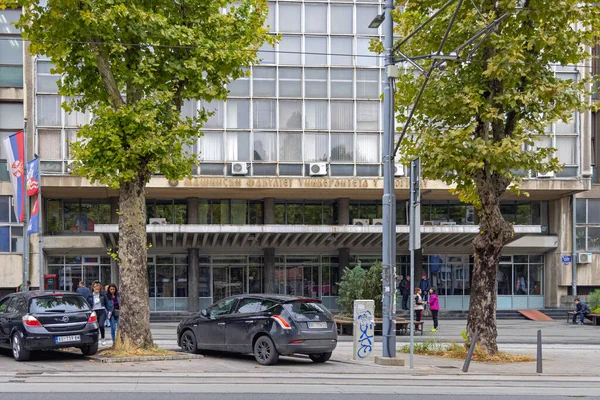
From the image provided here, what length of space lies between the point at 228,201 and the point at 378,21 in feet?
79.7

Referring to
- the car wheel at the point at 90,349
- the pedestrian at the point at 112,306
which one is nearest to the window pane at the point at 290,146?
the pedestrian at the point at 112,306

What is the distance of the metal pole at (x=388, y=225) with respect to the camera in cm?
1988

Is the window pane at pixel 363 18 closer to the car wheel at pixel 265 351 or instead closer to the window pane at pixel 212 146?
the window pane at pixel 212 146

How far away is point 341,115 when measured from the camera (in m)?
42.9

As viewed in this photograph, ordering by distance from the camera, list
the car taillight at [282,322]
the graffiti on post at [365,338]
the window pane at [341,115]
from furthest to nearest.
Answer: the window pane at [341,115] < the graffiti on post at [365,338] < the car taillight at [282,322]

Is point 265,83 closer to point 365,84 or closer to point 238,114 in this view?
point 238,114

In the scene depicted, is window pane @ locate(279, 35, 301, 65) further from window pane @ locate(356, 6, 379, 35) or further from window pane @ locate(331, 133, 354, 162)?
window pane @ locate(331, 133, 354, 162)

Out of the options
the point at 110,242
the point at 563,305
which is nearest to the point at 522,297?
the point at 563,305

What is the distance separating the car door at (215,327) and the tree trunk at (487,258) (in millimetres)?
5796

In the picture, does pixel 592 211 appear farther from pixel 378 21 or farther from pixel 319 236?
pixel 378 21

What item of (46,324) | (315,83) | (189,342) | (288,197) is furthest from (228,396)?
(288,197)

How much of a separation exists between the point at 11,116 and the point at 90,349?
24335 mm

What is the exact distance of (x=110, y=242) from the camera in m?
43.4

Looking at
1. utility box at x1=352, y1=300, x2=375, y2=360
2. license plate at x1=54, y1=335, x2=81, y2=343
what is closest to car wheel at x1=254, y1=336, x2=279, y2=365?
utility box at x1=352, y1=300, x2=375, y2=360
